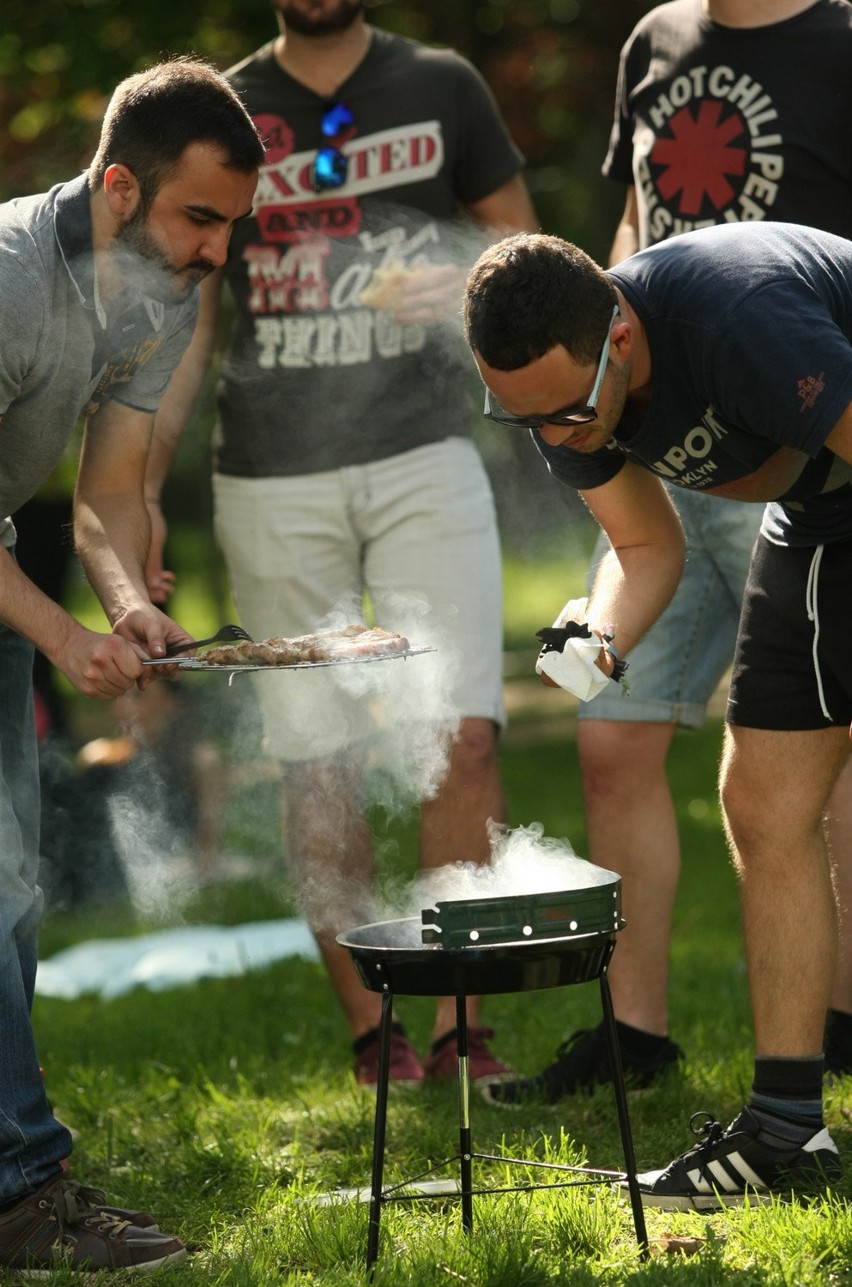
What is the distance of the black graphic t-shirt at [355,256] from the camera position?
14.6 feet

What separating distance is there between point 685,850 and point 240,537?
352 cm

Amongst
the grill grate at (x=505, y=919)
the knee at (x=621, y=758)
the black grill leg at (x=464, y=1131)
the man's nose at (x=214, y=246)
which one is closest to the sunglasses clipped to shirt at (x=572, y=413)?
the man's nose at (x=214, y=246)

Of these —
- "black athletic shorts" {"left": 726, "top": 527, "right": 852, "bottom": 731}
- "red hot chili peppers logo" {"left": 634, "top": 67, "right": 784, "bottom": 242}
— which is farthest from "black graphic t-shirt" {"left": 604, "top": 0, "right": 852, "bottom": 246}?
"black athletic shorts" {"left": 726, "top": 527, "right": 852, "bottom": 731}

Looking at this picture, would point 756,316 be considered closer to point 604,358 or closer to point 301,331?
point 604,358

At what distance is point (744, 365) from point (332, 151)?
76.8 inches

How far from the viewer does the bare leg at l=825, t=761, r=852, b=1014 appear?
4078mm

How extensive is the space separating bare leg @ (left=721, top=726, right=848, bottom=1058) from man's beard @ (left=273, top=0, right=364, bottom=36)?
2259mm

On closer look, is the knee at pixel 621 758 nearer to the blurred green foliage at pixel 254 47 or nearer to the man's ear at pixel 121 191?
the man's ear at pixel 121 191

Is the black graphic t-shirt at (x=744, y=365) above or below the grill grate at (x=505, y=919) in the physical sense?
above

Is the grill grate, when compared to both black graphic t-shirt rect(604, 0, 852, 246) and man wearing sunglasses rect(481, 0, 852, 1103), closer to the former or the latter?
man wearing sunglasses rect(481, 0, 852, 1103)

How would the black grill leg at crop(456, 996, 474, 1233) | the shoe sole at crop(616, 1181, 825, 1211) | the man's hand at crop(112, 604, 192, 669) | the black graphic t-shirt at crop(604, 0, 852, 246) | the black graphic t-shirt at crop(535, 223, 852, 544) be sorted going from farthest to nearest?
the black graphic t-shirt at crop(604, 0, 852, 246), the man's hand at crop(112, 604, 192, 669), the shoe sole at crop(616, 1181, 825, 1211), the black grill leg at crop(456, 996, 474, 1233), the black graphic t-shirt at crop(535, 223, 852, 544)

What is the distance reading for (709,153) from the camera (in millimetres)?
4094

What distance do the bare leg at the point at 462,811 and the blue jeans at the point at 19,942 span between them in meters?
1.11

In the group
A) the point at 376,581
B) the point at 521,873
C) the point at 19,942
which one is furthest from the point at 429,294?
the point at 19,942
